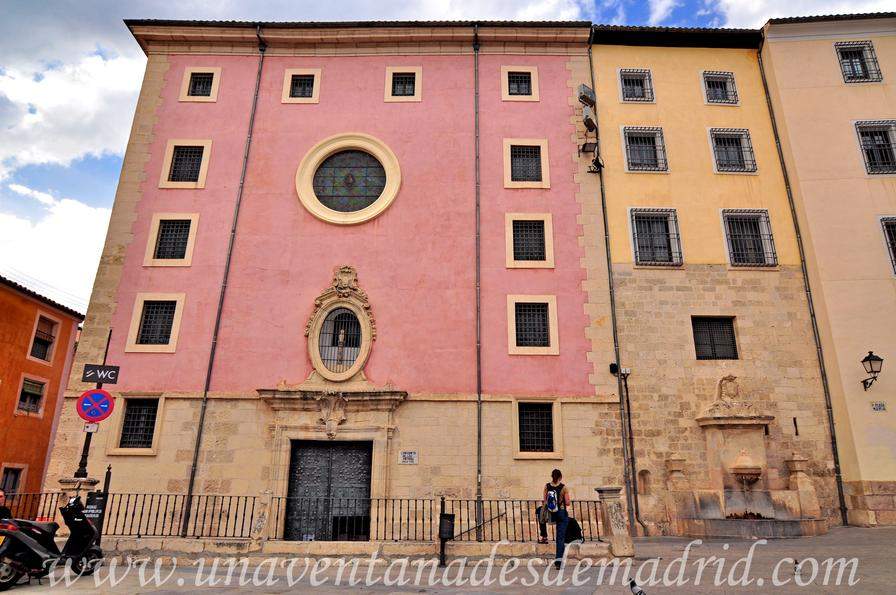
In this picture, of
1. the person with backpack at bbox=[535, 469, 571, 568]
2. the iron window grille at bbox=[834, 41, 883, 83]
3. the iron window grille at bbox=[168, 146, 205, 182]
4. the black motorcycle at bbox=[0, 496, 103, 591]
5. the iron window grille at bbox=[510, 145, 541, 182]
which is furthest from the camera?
the iron window grille at bbox=[834, 41, 883, 83]

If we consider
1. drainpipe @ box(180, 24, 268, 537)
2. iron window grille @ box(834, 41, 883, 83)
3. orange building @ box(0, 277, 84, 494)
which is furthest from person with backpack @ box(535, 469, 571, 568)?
orange building @ box(0, 277, 84, 494)

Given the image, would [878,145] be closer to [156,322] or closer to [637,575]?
[637,575]

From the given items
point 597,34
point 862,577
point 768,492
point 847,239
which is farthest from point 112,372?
point 847,239

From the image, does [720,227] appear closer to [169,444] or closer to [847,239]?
[847,239]

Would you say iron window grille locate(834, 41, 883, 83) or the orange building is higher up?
iron window grille locate(834, 41, 883, 83)

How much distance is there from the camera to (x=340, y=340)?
57.0 feet

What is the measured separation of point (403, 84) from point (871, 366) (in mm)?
17408

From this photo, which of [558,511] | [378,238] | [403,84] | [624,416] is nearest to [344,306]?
[378,238]

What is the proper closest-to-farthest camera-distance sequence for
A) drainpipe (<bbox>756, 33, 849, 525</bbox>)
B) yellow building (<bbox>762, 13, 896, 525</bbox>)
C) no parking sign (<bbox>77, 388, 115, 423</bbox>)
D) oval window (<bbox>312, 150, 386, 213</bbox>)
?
1. no parking sign (<bbox>77, 388, 115, 423</bbox>)
2. yellow building (<bbox>762, 13, 896, 525</bbox>)
3. drainpipe (<bbox>756, 33, 849, 525</bbox>)
4. oval window (<bbox>312, 150, 386, 213</bbox>)

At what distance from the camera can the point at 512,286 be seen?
17.8 metres

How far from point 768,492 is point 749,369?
3539 millimetres

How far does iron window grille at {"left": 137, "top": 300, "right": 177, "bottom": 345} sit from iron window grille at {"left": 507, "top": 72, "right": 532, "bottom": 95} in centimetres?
1368

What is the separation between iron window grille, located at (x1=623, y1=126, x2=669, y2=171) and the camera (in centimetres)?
1939

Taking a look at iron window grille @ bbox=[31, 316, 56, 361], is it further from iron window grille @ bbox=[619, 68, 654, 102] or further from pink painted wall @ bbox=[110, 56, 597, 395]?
iron window grille @ bbox=[619, 68, 654, 102]
